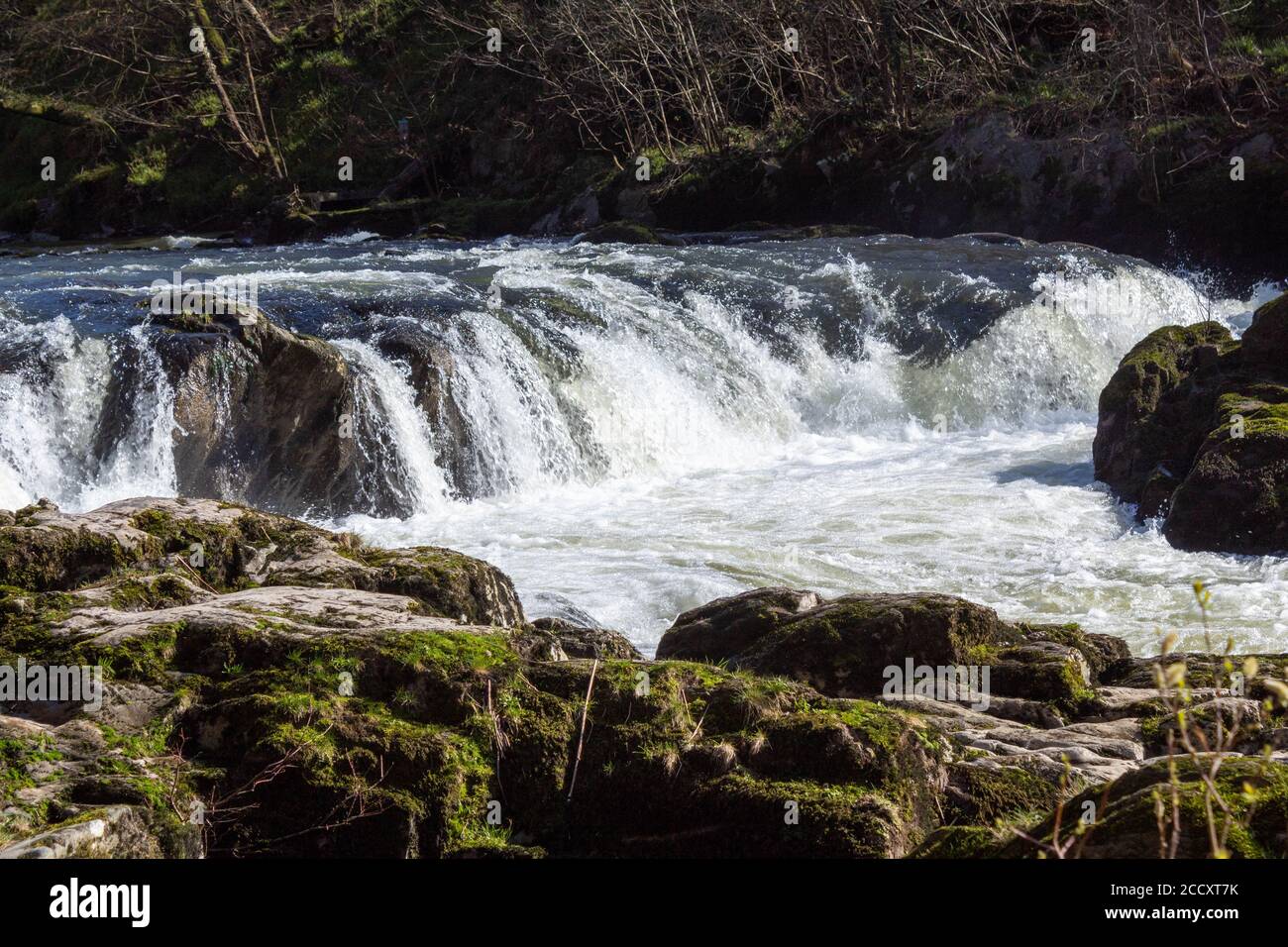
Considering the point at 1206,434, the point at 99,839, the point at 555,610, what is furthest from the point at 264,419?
the point at 99,839

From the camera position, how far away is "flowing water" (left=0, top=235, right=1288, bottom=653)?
933 centimetres

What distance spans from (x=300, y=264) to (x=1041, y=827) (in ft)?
54.9

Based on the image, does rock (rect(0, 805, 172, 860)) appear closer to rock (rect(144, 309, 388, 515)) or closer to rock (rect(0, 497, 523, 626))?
rock (rect(0, 497, 523, 626))

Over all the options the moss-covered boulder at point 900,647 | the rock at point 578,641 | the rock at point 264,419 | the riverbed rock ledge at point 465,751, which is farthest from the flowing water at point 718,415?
the riverbed rock ledge at point 465,751

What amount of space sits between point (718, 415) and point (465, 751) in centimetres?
1038

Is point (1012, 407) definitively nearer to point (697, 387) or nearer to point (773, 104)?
point (697, 387)

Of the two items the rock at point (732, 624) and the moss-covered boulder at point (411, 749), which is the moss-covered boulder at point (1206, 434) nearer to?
the rock at point (732, 624)

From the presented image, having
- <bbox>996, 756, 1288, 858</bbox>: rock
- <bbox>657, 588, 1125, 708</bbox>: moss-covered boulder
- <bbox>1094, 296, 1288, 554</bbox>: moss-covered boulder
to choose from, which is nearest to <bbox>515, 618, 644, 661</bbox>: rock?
<bbox>657, 588, 1125, 708</bbox>: moss-covered boulder

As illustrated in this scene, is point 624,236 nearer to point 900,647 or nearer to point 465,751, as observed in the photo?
point 900,647

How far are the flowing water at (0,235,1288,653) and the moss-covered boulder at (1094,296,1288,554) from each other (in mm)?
351

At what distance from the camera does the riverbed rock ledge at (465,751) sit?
3.39 metres

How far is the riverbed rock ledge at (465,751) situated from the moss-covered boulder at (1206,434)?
16.3ft
